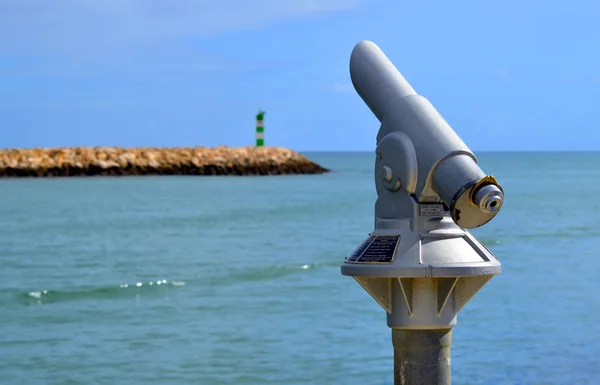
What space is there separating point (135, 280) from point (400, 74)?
16.2 meters

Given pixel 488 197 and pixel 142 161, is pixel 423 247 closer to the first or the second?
pixel 488 197

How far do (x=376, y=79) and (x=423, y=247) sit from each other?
70cm

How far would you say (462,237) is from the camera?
3.95 meters

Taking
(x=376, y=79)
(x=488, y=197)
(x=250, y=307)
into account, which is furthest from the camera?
(x=250, y=307)

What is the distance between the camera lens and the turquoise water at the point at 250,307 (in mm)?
10359

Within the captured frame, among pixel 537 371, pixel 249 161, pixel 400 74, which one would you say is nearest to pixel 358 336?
pixel 537 371

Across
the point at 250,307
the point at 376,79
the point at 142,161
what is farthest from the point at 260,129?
the point at 376,79

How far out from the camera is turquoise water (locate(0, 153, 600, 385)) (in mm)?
10359

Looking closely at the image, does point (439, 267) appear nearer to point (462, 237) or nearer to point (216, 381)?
point (462, 237)

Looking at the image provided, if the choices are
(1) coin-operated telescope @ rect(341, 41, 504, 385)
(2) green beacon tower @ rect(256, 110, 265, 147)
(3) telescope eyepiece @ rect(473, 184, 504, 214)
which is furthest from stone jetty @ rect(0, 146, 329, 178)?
(3) telescope eyepiece @ rect(473, 184, 504, 214)

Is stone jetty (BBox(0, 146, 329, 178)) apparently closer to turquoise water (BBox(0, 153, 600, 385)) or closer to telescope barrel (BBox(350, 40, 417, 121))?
turquoise water (BBox(0, 153, 600, 385))

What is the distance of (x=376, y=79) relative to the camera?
4.14m

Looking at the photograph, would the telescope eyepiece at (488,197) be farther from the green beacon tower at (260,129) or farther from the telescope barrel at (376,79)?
the green beacon tower at (260,129)

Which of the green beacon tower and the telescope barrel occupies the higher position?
the green beacon tower
